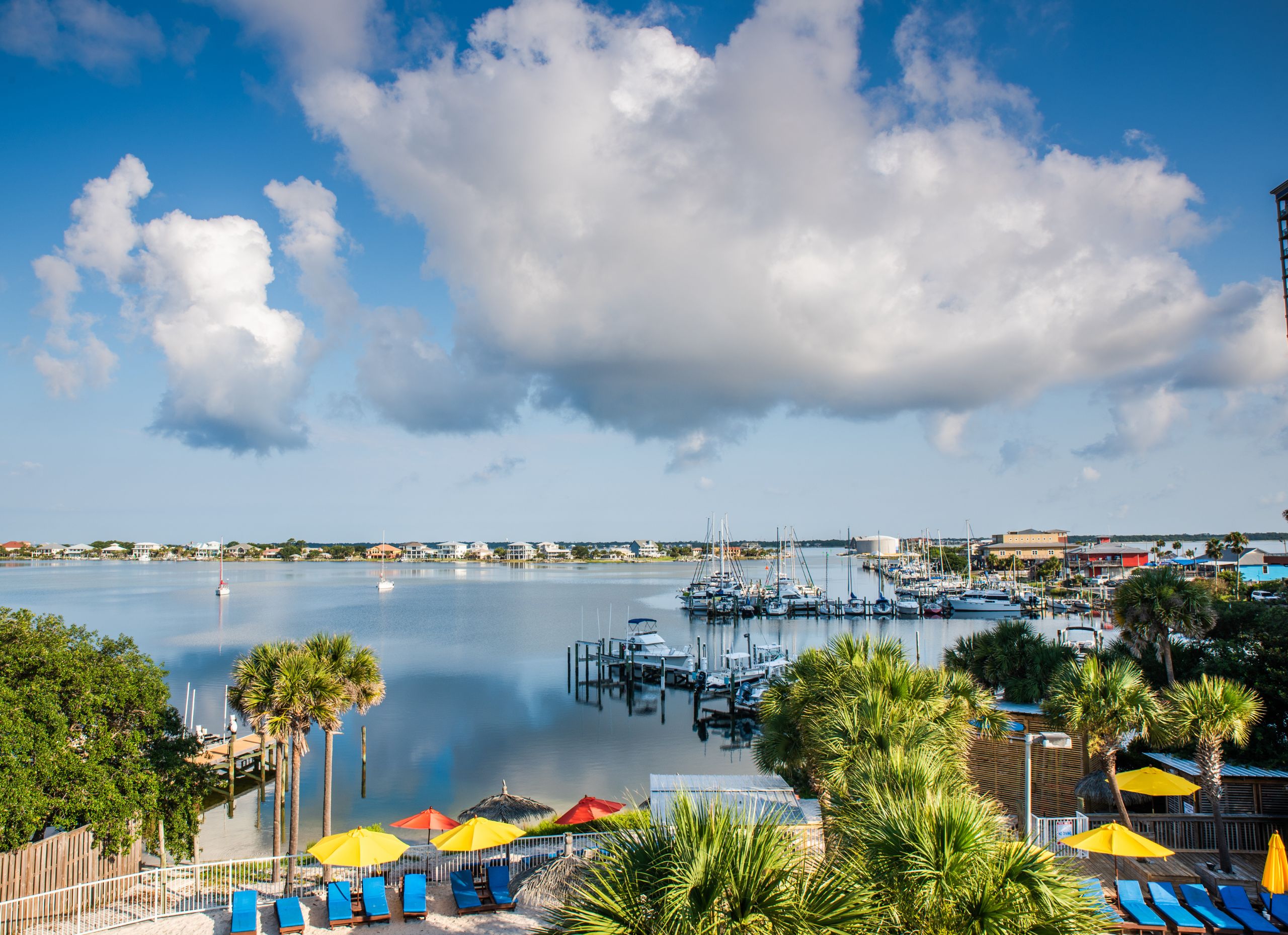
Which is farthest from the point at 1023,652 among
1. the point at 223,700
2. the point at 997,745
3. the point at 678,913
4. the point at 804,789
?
the point at 223,700

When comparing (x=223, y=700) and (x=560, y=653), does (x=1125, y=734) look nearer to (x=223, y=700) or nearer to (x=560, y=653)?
(x=223, y=700)

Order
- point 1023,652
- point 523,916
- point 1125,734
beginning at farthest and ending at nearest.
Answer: point 1023,652, point 1125,734, point 523,916

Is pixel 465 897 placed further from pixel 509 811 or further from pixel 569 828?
pixel 509 811

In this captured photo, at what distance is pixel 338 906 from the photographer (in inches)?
571

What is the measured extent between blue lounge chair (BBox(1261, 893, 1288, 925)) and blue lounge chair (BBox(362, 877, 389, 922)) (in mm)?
15928

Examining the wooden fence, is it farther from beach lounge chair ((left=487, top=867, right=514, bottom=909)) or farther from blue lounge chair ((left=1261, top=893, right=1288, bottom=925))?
blue lounge chair ((left=1261, top=893, right=1288, bottom=925))

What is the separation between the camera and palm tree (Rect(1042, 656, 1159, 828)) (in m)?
16.5

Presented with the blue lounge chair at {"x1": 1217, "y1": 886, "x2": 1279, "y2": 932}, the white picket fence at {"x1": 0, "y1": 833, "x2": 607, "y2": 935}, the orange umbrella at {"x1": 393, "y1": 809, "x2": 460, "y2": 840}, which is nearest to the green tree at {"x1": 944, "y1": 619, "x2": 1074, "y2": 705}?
the blue lounge chair at {"x1": 1217, "y1": 886, "x2": 1279, "y2": 932}

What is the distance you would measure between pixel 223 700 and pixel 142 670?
30.1 meters

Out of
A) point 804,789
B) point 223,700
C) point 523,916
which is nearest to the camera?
point 523,916

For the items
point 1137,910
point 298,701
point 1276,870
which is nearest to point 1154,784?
point 1276,870

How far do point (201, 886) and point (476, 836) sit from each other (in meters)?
6.47

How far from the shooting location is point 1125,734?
17.7 m

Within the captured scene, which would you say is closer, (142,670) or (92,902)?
(92,902)
